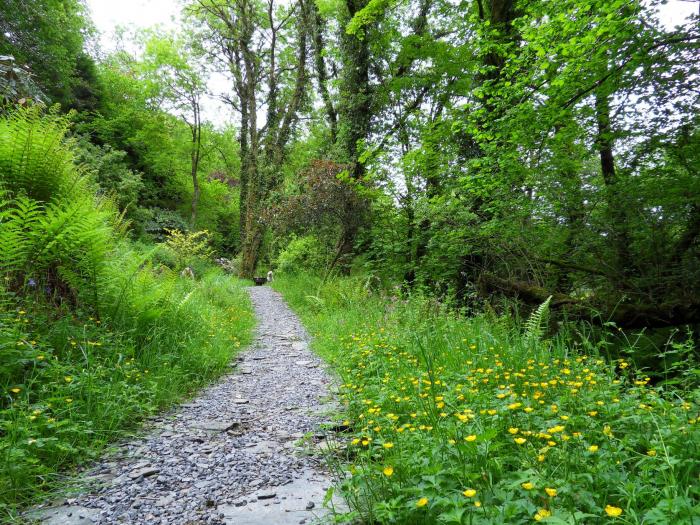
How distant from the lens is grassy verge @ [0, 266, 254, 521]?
2.08 m

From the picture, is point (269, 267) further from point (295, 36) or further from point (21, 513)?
point (21, 513)

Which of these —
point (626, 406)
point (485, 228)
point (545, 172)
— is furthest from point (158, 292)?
point (545, 172)

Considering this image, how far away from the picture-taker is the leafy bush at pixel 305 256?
1323cm

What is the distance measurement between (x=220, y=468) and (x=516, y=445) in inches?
70.0

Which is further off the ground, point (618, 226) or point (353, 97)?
point (353, 97)

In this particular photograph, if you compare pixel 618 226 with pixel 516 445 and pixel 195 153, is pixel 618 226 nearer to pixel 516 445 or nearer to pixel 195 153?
pixel 516 445

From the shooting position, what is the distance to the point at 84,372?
9.18ft

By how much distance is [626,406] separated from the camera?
6.96ft

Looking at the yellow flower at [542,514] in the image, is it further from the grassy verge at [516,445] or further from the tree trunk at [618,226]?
the tree trunk at [618,226]

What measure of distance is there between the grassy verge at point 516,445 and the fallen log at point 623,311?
6.59 feet

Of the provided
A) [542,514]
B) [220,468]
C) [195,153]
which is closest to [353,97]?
[220,468]

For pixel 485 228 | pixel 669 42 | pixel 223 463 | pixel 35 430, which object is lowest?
pixel 223 463

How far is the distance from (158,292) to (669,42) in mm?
7369

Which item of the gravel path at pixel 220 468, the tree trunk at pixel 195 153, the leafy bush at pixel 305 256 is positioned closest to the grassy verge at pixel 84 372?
the gravel path at pixel 220 468
